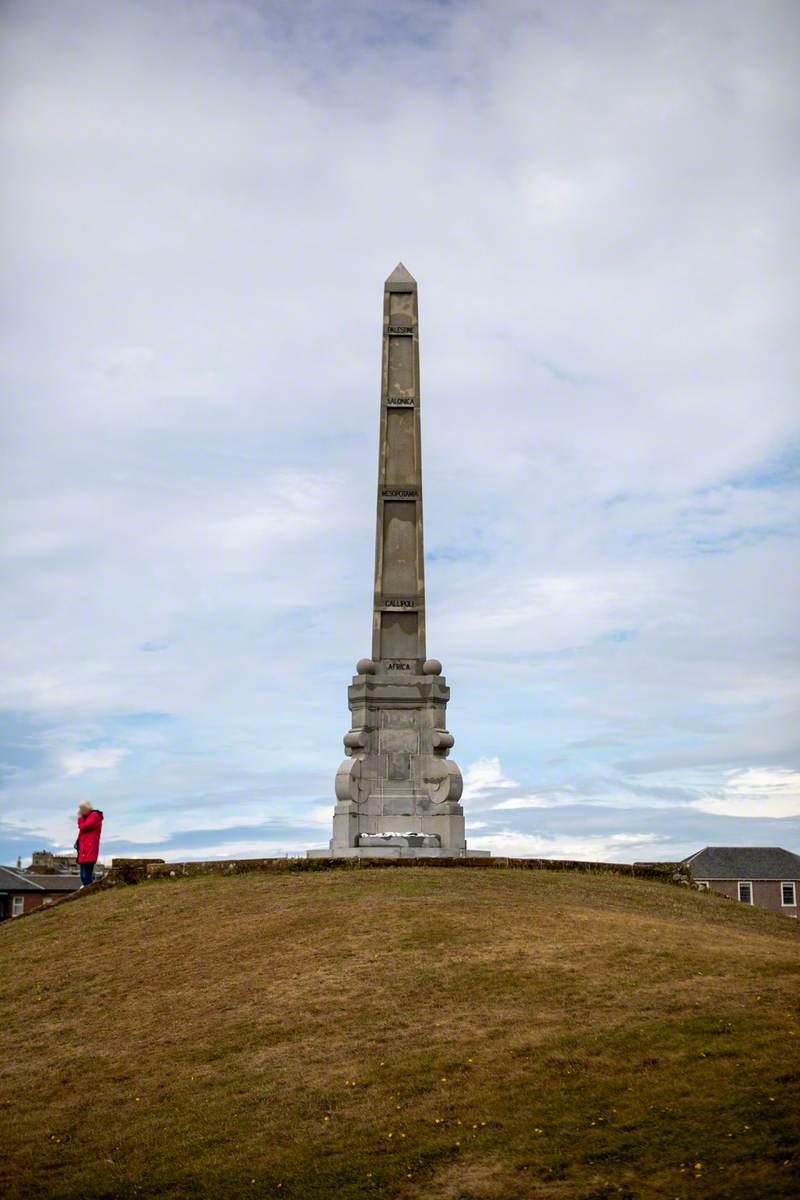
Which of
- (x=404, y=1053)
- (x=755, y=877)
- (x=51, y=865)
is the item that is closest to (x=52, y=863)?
(x=51, y=865)

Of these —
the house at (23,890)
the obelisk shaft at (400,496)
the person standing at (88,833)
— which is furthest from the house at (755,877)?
the person standing at (88,833)

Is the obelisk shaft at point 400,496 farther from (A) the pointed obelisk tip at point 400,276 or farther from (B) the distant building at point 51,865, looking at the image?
(B) the distant building at point 51,865

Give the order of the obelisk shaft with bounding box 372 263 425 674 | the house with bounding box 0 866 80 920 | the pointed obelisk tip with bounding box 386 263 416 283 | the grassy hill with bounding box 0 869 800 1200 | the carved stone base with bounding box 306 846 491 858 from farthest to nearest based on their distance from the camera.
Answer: the house with bounding box 0 866 80 920 → the pointed obelisk tip with bounding box 386 263 416 283 → the obelisk shaft with bounding box 372 263 425 674 → the carved stone base with bounding box 306 846 491 858 → the grassy hill with bounding box 0 869 800 1200

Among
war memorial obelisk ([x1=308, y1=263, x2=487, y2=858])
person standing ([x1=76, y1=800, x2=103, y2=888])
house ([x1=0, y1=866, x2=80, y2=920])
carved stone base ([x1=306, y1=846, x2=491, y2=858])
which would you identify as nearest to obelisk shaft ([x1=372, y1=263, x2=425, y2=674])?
war memorial obelisk ([x1=308, y1=263, x2=487, y2=858])

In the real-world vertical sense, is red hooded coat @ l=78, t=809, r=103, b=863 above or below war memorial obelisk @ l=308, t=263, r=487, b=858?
below

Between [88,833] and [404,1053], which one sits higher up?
[88,833]

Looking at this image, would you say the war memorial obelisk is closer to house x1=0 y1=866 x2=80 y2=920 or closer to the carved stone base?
the carved stone base

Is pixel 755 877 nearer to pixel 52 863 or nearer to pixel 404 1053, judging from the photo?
pixel 52 863

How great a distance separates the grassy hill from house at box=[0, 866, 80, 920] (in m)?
52.7

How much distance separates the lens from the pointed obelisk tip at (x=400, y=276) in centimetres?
3250

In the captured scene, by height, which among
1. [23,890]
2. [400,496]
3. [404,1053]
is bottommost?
[404,1053]

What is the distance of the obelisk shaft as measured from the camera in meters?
29.8

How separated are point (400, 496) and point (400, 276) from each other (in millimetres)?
6331

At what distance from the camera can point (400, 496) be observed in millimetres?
30812
